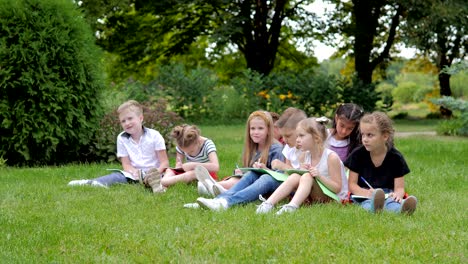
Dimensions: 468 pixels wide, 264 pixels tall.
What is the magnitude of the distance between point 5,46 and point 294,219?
607 centimetres

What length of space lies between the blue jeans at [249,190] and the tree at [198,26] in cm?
1689

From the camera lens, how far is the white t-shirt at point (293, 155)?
22.6 ft

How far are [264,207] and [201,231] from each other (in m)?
0.96

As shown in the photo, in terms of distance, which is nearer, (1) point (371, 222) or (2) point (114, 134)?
(1) point (371, 222)

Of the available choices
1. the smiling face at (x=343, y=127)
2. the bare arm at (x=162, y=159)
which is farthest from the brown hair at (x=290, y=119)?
the bare arm at (x=162, y=159)

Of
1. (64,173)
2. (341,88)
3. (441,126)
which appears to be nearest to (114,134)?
(64,173)

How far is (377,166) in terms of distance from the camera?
6.44 m

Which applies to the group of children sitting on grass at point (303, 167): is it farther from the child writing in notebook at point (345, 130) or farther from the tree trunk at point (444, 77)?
the tree trunk at point (444, 77)

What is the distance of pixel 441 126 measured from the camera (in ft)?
59.0

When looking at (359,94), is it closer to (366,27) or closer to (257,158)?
(366,27)

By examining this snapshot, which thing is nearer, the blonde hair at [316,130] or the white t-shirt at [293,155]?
the blonde hair at [316,130]

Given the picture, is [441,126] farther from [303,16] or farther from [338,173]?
[338,173]

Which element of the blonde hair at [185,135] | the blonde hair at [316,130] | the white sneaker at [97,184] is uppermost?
the blonde hair at [316,130]

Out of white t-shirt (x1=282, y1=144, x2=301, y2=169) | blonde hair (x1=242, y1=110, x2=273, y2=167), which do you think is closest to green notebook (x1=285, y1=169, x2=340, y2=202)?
white t-shirt (x1=282, y1=144, x2=301, y2=169)
